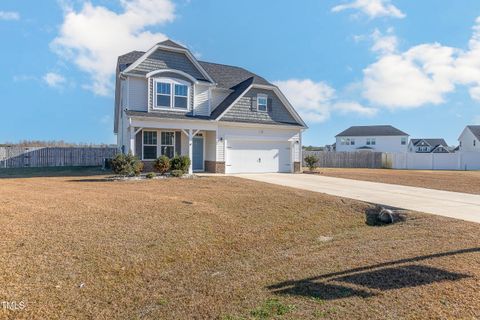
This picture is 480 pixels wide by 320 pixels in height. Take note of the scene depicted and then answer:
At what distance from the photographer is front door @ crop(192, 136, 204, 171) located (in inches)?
822

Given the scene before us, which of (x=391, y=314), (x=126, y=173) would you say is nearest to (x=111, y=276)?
(x=391, y=314)

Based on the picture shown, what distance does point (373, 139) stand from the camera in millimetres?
55031

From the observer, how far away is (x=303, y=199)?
36.1 feet

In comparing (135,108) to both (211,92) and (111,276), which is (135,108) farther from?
(111,276)

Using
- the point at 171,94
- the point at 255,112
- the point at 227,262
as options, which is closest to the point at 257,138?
the point at 255,112

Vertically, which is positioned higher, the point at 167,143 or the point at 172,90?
the point at 172,90

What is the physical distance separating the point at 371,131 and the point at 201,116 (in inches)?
1719

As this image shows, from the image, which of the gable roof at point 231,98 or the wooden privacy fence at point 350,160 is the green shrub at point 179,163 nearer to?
the gable roof at point 231,98

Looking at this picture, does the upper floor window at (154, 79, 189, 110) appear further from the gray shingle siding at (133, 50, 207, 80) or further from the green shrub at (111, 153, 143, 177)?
the green shrub at (111, 153, 143, 177)

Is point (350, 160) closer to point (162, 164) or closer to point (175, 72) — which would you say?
point (175, 72)

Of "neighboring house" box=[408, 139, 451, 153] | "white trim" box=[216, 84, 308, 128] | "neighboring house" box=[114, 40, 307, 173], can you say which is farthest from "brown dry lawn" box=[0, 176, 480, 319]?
"neighboring house" box=[408, 139, 451, 153]

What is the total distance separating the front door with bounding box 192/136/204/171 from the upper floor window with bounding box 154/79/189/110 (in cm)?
229

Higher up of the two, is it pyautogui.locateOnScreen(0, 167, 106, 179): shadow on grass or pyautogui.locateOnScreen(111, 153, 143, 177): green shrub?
pyautogui.locateOnScreen(111, 153, 143, 177): green shrub

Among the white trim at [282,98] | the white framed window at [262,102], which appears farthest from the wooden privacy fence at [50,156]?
the white framed window at [262,102]
